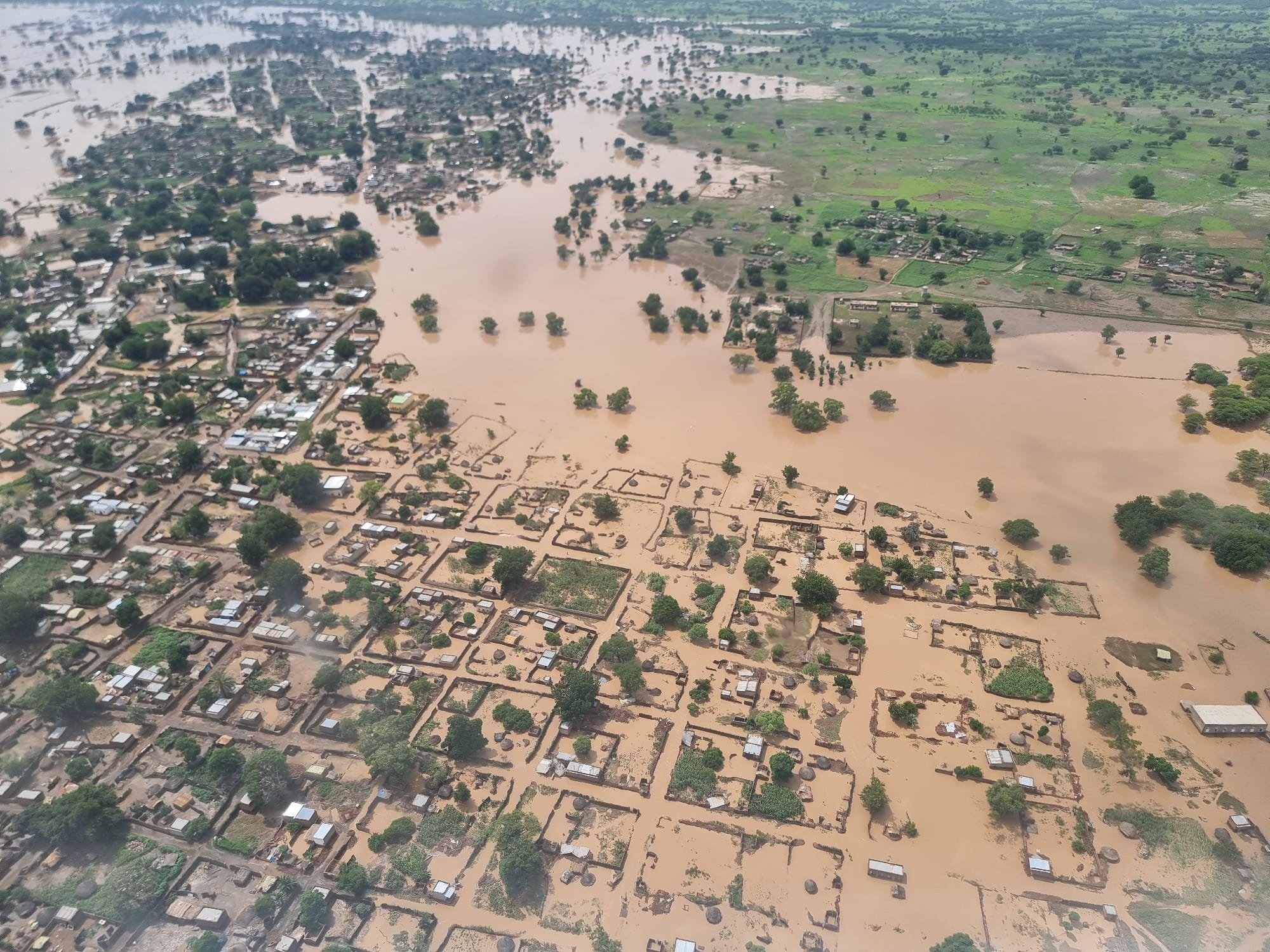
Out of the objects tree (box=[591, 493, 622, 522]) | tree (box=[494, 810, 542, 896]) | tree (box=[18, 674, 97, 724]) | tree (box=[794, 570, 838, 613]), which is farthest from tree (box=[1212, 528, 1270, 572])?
tree (box=[18, 674, 97, 724])

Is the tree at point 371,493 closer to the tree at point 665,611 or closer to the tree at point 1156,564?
the tree at point 665,611

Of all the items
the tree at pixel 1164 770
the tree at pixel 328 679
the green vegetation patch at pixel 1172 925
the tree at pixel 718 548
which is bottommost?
the green vegetation patch at pixel 1172 925

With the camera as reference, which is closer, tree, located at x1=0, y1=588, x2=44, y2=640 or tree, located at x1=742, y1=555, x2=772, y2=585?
tree, located at x1=0, y1=588, x2=44, y2=640

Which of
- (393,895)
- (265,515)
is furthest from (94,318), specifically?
(393,895)

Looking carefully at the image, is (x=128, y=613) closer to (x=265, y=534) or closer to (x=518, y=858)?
(x=265, y=534)

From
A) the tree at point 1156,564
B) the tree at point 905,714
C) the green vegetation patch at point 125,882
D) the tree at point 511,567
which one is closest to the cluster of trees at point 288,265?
the tree at point 511,567

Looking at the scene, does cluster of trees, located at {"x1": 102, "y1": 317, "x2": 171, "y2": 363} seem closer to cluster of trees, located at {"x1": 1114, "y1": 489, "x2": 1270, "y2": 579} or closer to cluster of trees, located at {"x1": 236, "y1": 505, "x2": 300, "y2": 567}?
cluster of trees, located at {"x1": 236, "y1": 505, "x2": 300, "y2": 567}
